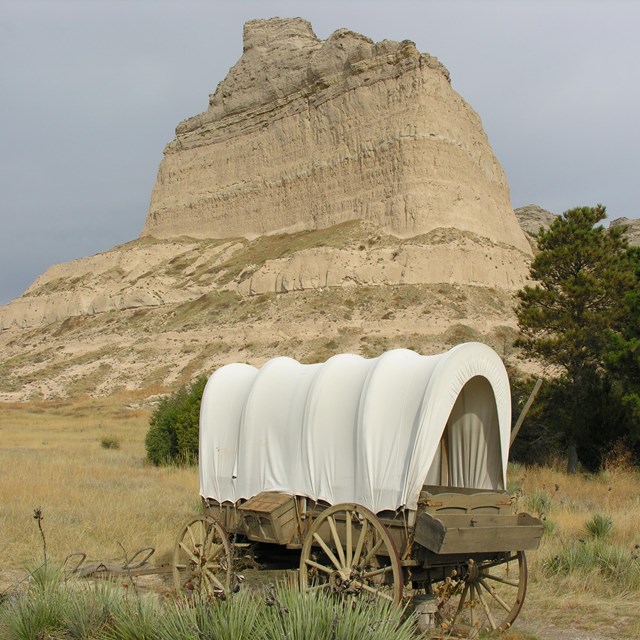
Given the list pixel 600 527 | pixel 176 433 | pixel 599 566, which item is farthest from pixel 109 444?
pixel 599 566

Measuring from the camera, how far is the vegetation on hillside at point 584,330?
54.4 ft

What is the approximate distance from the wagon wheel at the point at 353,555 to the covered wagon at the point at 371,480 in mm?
14

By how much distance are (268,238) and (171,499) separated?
53.0 metres

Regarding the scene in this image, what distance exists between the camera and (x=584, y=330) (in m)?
17.6

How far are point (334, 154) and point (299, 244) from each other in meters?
10.3

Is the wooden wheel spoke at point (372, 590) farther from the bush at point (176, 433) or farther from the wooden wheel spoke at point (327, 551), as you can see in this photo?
the bush at point (176, 433)

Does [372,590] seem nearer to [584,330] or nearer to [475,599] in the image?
[475,599]

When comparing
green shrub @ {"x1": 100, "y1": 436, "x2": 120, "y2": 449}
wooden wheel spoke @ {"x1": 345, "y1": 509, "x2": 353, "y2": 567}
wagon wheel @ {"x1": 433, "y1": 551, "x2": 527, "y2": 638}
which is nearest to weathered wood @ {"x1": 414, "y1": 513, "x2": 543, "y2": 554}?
wagon wheel @ {"x1": 433, "y1": 551, "x2": 527, "y2": 638}

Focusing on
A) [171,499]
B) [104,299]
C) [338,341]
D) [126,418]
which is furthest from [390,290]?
[171,499]

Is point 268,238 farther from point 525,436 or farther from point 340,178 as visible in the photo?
point 525,436

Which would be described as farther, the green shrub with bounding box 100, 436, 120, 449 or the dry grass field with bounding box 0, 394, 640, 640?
the green shrub with bounding box 100, 436, 120, 449

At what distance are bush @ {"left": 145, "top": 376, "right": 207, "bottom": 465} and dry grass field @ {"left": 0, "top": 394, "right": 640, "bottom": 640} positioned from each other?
27.3 inches

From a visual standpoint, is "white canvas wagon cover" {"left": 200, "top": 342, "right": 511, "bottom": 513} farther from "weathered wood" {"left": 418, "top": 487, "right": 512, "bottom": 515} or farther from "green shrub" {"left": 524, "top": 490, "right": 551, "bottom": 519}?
"green shrub" {"left": 524, "top": 490, "right": 551, "bottom": 519}

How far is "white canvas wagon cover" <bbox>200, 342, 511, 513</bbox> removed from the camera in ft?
19.0
